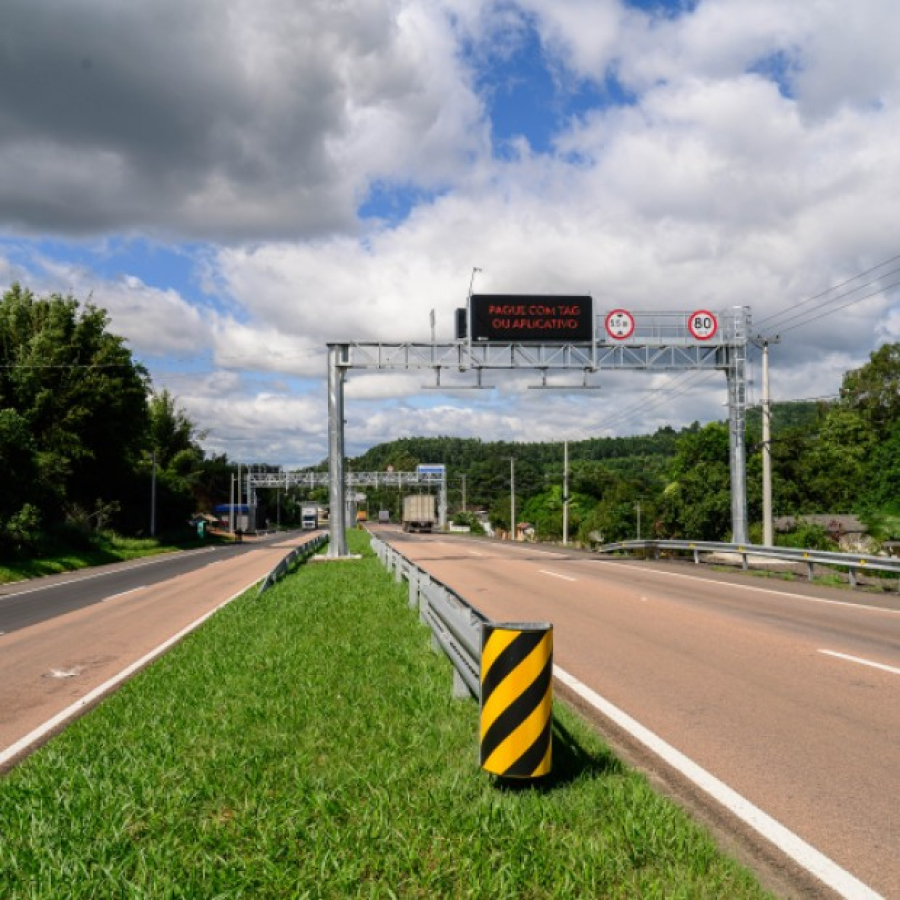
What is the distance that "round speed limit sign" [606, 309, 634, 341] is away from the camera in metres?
31.6

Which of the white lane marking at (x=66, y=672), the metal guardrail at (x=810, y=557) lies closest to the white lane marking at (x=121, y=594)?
the white lane marking at (x=66, y=672)

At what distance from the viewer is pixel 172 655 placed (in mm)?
10789

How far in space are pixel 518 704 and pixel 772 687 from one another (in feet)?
14.1

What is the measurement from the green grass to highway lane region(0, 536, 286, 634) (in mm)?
9849

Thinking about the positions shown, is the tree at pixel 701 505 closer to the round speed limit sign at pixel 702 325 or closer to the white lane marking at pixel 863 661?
the round speed limit sign at pixel 702 325

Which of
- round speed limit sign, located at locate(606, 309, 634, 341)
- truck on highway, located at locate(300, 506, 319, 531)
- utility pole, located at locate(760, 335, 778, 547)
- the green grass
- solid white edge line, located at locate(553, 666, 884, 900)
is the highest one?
round speed limit sign, located at locate(606, 309, 634, 341)

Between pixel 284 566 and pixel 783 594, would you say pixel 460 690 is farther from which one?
pixel 284 566

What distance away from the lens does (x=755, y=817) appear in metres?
4.81

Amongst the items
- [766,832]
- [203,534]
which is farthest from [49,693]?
[203,534]

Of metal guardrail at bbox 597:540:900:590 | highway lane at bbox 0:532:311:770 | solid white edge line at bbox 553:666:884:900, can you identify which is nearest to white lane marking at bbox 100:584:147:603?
highway lane at bbox 0:532:311:770

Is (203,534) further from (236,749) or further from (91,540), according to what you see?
(236,749)

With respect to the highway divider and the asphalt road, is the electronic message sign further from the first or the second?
the highway divider

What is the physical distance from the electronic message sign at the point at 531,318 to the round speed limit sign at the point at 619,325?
0.67 meters

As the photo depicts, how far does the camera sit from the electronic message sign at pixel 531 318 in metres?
31.8
